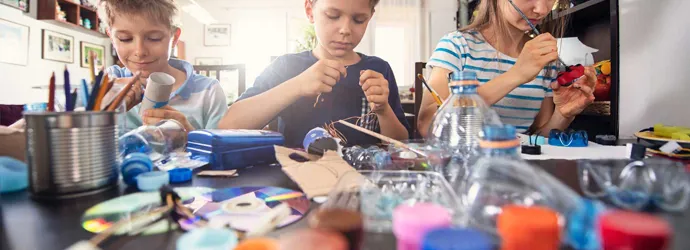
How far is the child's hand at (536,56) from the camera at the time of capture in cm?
83

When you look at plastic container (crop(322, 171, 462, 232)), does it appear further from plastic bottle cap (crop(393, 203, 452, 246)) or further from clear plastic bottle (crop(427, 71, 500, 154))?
clear plastic bottle (crop(427, 71, 500, 154))

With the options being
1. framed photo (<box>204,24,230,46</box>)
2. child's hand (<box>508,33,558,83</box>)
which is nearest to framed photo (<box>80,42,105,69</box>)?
framed photo (<box>204,24,230,46</box>)

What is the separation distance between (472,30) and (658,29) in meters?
0.61

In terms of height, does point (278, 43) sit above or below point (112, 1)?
above

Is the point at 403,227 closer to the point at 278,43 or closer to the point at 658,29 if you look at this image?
the point at 658,29

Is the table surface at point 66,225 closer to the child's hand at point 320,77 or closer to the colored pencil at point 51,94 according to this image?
the colored pencil at point 51,94

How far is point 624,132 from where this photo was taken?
1.36m

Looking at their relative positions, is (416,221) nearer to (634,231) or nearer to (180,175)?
(634,231)

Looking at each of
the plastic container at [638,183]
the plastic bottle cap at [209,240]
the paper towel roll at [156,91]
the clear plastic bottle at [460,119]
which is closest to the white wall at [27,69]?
the paper towel roll at [156,91]

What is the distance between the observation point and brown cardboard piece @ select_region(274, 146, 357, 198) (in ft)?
1.37

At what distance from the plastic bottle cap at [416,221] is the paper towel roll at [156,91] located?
66cm

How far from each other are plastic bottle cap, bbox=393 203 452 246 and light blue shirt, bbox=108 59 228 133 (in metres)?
0.99

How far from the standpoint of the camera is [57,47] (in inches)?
118

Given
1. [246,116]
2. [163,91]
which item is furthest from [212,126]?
[163,91]
